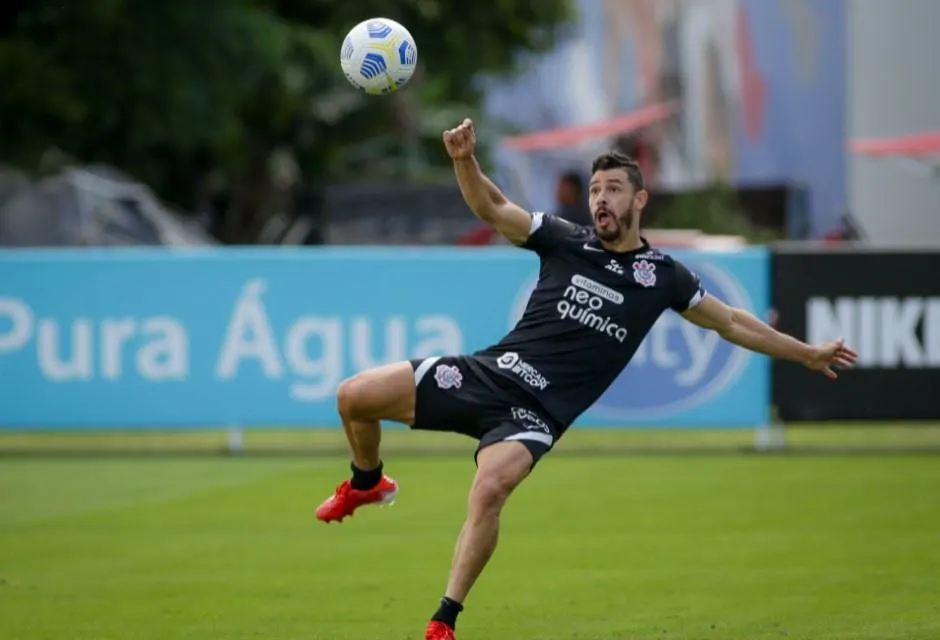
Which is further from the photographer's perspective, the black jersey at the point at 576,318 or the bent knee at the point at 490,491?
the black jersey at the point at 576,318

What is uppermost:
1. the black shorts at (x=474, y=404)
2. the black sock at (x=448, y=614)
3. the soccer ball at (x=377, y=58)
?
the soccer ball at (x=377, y=58)

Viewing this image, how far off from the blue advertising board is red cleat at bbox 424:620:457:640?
32.4 ft

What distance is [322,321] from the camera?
1867cm

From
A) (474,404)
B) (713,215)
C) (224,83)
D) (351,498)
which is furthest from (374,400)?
(713,215)

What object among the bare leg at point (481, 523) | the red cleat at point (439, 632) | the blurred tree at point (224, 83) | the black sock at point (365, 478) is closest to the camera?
the red cleat at point (439, 632)

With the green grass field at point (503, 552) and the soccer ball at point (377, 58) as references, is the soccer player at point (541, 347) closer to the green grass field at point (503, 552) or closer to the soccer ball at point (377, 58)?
the soccer ball at point (377, 58)

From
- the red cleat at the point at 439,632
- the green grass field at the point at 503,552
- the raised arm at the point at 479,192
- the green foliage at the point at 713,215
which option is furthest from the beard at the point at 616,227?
the green foliage at the point at 713,215

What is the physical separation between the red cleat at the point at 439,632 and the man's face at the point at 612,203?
2.11 metres

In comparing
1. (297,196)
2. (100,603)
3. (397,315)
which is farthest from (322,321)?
(297,196)

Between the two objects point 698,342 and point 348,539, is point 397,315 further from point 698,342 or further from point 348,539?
point 348,539

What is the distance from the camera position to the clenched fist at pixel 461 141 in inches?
363

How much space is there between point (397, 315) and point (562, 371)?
30.4 feet

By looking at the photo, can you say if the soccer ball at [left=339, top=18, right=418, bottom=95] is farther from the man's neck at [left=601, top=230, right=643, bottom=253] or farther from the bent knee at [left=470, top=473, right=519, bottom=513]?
the bent knee at [left=470, top=473, right=519, bottom=513]

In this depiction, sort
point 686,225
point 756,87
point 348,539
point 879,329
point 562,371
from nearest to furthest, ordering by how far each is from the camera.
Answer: point 562,371, point 348,539, point 879,329, point 686,225, point 756,87
